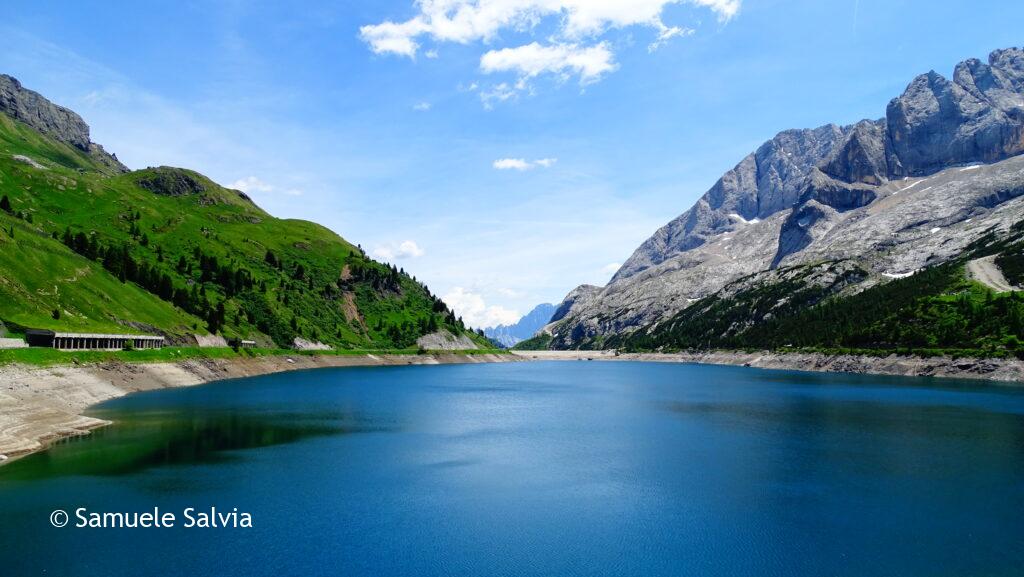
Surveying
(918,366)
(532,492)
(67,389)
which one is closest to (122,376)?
(67,389)

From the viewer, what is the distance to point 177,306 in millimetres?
147625

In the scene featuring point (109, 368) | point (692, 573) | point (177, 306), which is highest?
point (177, 306)

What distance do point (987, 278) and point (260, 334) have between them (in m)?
232

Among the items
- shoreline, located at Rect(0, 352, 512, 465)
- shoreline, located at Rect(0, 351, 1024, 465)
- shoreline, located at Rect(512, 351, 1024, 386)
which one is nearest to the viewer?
shoreline, located at Rect(0, 352, 512, 465)

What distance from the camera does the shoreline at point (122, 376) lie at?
55906 mm

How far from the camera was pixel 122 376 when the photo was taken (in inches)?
3789

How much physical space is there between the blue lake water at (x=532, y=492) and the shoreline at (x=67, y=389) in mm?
3447

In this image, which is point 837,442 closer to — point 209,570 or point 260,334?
point 209,570

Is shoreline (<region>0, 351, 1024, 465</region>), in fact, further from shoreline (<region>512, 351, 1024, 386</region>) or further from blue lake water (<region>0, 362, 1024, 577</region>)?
blue lake water (<region>0, 362, 1024, 577</region>)

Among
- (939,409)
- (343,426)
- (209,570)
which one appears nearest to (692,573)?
(209,570)

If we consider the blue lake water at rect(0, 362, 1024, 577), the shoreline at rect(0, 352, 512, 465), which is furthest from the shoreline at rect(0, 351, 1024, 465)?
the blue lake water at rect(0, 362, 1024, 577)

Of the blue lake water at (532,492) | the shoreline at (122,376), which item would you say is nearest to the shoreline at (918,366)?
the shoreline at (122,376)

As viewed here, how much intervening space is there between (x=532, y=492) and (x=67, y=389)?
70362 mm

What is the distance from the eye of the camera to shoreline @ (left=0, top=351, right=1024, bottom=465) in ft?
183
